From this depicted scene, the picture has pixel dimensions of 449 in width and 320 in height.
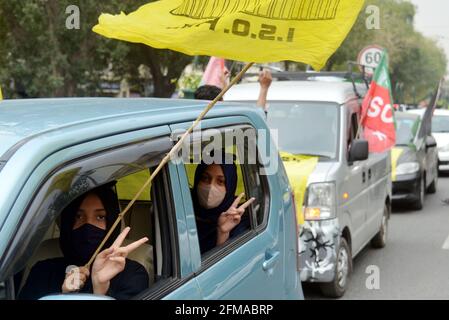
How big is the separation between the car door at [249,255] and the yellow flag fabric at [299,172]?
2.69 meters

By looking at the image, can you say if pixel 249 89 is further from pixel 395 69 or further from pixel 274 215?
pixel 395 69

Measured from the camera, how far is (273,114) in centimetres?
701

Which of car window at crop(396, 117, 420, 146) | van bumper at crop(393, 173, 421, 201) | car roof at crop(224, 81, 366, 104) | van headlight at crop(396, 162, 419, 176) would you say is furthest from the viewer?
car window at crop(396, 117, 420, 146)

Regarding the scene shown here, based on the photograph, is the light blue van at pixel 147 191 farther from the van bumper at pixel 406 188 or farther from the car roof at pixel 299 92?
the van bumper at pixel 406 188

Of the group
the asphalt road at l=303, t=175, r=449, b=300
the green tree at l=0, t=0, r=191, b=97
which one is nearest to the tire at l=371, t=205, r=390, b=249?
the asphalt road at l=303, t=175, r=449, b=300

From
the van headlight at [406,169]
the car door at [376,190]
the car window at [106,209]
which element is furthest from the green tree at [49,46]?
the car window at [106,209]

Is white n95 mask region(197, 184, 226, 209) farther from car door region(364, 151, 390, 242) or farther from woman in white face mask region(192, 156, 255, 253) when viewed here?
car door region(364, 151, 390, 242)

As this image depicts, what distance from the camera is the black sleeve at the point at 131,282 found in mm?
2342

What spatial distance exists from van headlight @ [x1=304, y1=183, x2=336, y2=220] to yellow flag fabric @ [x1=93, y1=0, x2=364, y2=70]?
3.45 metres

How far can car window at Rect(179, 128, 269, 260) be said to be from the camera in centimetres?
299

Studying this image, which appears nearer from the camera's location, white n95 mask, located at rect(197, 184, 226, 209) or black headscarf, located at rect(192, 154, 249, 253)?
black headscarf, located at rect(192, 154, 249, 253)

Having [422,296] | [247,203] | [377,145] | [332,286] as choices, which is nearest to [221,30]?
[247,203]

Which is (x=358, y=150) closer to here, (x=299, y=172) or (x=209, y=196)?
(x=299, y=172)
